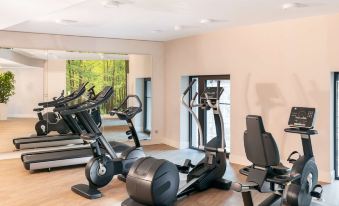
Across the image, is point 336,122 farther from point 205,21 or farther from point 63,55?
point 63,55

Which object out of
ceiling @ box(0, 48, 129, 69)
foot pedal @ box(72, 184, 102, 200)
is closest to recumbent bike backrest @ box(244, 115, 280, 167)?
foot pedal @ box(72, 184, 102, 200)

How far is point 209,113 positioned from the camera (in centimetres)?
740

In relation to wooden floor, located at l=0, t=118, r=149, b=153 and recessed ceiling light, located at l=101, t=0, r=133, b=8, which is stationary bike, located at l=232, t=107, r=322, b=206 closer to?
recessed ceiling light, located at l=101, t=0, r=133, b=8

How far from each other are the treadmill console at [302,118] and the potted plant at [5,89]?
5559 mm

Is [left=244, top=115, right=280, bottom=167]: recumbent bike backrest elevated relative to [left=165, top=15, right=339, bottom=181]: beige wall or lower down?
lower down

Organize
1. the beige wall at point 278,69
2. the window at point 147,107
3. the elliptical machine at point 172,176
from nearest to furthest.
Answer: the elliptical machine at point 172,176
the beige wall at point 278,69
the window at point 147,107

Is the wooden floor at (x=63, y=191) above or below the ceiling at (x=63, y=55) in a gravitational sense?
below

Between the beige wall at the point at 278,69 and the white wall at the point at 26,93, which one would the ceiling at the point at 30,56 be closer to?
the white wall at the point at 26,93

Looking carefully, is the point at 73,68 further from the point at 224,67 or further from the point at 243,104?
the point at 243,104

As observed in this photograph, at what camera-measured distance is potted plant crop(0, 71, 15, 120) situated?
7035 mm

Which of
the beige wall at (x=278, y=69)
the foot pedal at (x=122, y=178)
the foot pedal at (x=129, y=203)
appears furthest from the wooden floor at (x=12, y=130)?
the foot pedal at (x=129, y=203)

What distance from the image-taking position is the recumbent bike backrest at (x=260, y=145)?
3.78m

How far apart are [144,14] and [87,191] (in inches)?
105

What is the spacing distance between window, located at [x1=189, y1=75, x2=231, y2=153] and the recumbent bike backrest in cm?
284
